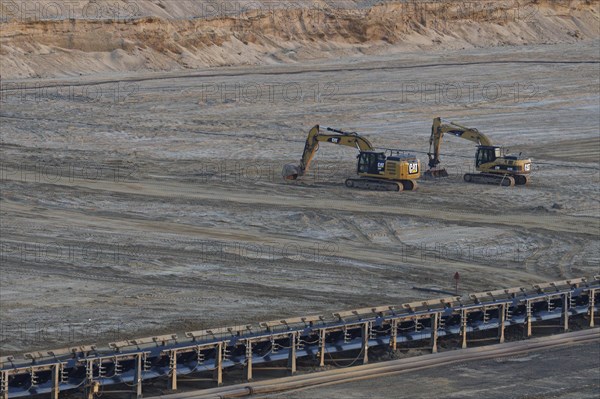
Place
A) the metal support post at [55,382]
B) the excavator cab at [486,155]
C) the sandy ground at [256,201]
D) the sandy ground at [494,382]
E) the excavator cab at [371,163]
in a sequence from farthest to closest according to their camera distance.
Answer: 1. the excavator cab at [486,155]
2. the excavator cab at [371,163]
3. the sandy ground at [256,201]
4. the sandy ground at [494,382]
5. the metal support post at [55,382]

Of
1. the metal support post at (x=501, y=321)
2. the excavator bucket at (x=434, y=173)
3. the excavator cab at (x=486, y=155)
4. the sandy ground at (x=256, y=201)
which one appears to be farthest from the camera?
the excavator bucket at (x=434, y=173)

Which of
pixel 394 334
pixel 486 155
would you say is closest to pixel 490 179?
pixel 486 155

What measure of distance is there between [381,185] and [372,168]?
64 centimetres

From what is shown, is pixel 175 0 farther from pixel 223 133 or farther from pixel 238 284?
pixel 238 284

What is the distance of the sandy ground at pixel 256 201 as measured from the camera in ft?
84.9

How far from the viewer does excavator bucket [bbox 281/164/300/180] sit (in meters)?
39.2

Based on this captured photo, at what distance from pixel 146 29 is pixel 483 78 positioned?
15.8 m

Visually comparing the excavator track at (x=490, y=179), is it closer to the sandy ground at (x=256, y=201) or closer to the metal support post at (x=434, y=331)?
the sandy ground at (x=256, y=201)

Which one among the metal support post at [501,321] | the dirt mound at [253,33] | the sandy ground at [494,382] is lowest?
the sandy ground at [494,382]

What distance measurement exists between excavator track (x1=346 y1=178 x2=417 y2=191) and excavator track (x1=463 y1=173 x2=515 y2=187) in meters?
2.40

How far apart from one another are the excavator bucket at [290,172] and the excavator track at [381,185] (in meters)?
1.61

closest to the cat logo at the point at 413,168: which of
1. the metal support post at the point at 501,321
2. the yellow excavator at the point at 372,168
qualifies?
the yellow excavator at the point at 372,168

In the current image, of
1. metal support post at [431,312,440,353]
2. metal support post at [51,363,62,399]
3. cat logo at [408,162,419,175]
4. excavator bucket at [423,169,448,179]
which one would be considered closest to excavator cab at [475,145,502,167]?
excavator bucket at [423,169,448,179]

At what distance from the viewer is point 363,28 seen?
72.4 meters
